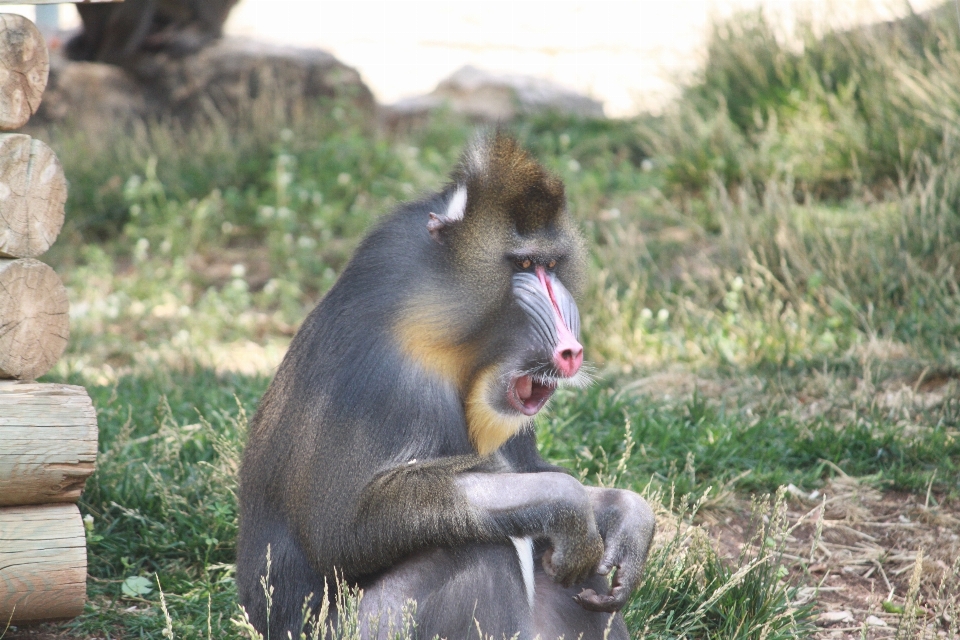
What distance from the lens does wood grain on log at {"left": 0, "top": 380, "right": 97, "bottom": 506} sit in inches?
124

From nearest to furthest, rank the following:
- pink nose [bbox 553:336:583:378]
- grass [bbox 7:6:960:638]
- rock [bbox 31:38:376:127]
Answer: pink nose [bbox 553:336:583:378]
grass [bbox 7:6:960:638]
rock [bbox 31:38:376:127]

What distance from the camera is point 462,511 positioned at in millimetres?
2771

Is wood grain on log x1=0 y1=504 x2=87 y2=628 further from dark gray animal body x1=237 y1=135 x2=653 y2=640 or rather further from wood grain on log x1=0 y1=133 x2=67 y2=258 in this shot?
wood grain on log x1=0 y1=133 x2=67 y2=258

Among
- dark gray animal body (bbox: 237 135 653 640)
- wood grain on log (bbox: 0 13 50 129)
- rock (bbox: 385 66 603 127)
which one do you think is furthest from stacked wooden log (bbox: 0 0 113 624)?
rock (bbox: 385 66 603 127)

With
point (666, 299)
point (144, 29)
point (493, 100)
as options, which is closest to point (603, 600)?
point (666, 299)

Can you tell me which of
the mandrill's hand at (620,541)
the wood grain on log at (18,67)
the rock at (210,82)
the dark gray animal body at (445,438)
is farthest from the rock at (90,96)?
the mandrill's hand at (620,541)

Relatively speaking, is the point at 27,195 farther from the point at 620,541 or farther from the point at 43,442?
the point at 620,541

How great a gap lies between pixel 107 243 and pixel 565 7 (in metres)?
7.62

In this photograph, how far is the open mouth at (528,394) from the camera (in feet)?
9.41

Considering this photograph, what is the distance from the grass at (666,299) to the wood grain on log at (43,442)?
0.57 m

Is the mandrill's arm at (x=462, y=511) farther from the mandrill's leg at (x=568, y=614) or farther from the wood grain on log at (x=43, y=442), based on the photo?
the wood grain on log at (x=43, y=442)

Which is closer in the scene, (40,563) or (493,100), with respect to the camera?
(40,563)

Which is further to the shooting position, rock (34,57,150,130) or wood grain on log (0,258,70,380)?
rock (34,57,150,130)

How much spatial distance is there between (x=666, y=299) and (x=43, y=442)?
4.42 meters
